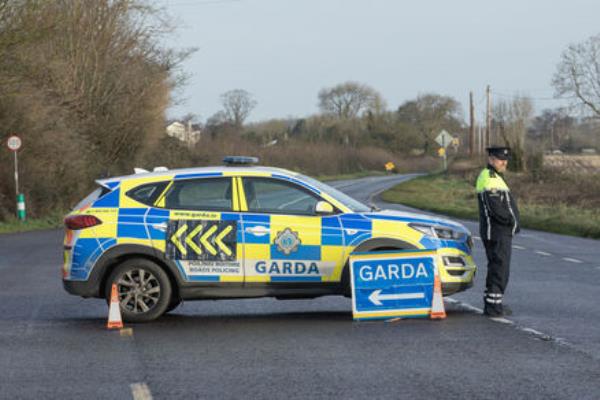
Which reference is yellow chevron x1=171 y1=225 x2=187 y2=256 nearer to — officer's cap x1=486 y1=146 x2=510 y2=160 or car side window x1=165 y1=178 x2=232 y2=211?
car side window x1=165 y1=178 x2=232 y2=211

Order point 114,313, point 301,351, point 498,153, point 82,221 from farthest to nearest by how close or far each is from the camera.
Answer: point 498,153, point 82,221, point 114,313, point 301,351

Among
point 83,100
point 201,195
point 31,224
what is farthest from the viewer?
point 83,100

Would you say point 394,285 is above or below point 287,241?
below

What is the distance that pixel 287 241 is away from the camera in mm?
10445

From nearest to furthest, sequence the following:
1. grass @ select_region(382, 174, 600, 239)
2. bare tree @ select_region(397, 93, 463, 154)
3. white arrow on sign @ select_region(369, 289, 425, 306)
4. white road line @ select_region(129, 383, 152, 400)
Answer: white road line @ select_region(129, 383, 152, 400), white arrow on sign @ select_region(369, 289, 425, 306), grass @ select_region(382, 174, 600, 239), bare tree @ select_region(397, 93, 463, 154)

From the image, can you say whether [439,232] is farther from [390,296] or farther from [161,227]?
[161,227]

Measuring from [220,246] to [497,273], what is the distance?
2861 millimetres

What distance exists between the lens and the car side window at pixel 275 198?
34.8 feet

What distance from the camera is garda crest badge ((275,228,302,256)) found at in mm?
10445

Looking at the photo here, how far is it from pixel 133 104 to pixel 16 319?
108 feet

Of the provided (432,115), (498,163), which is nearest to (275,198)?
(498,163)

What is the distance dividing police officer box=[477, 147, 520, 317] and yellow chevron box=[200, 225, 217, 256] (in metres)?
2.82

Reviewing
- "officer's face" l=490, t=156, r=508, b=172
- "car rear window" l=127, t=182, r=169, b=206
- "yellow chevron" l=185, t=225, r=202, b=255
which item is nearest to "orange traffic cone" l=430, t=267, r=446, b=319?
"officer's face" l=490, t=156, r=508, b=172

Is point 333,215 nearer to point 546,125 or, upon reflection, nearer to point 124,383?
point 124,383
